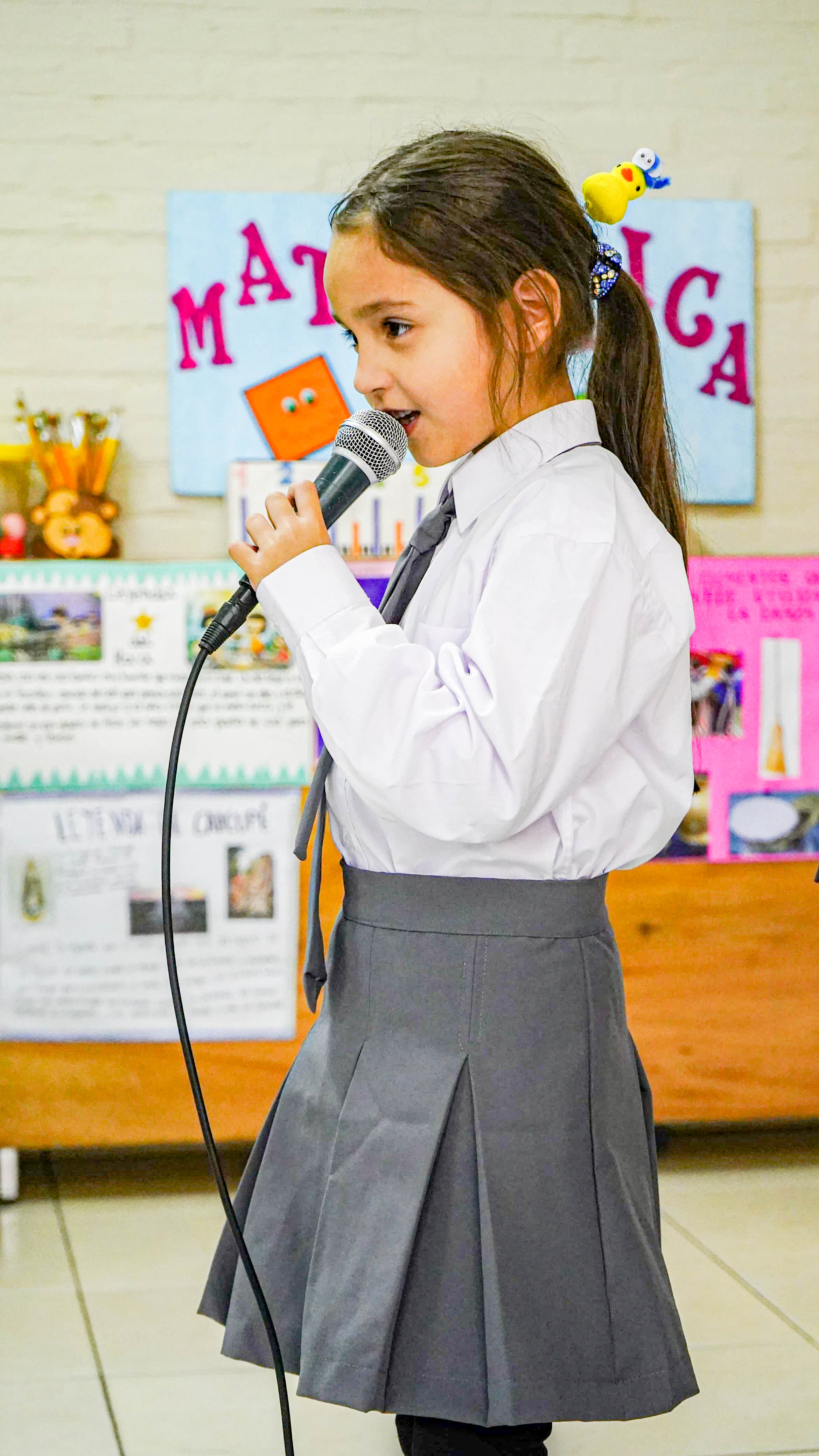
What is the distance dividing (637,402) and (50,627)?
139 cm

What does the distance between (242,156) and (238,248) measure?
154 mm

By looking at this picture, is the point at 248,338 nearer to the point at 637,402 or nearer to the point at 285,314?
the point at 285,314

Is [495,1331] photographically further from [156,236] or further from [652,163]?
[156,236]

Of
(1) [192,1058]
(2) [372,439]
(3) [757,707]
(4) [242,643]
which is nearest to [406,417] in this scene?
(2) [372,439]

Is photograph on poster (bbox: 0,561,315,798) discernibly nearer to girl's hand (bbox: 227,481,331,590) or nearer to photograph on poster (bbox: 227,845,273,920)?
photograph on poster (bbox: 227,845,273,920)

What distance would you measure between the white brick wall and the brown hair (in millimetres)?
1453

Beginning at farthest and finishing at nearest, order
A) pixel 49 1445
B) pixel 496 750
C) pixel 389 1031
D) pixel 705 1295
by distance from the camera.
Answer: pixel 705 1295, pixel 49 1445, pixel 389 1031, pixel 496 750

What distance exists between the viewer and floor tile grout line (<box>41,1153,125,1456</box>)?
5.57 ft

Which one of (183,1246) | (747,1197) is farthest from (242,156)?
(747,1197)

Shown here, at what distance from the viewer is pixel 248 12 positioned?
249 centimetres

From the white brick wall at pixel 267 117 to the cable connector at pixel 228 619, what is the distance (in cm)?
146

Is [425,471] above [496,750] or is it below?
above

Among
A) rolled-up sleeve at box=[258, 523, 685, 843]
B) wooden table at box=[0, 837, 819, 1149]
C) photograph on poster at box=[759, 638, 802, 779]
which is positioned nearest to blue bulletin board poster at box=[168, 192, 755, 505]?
photograph on poster at box=[759, 638, 802, 779]

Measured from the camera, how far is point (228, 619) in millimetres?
1116
